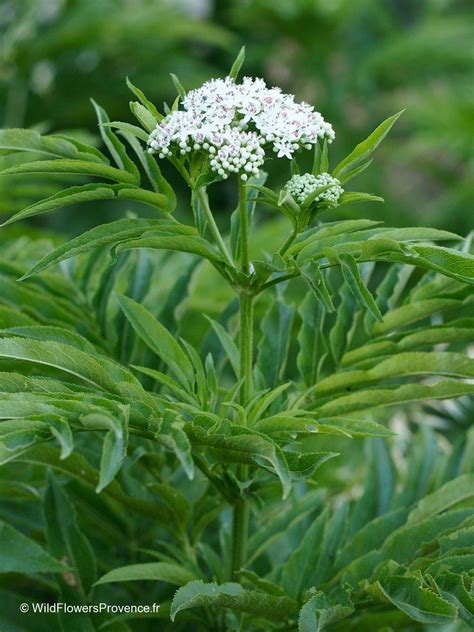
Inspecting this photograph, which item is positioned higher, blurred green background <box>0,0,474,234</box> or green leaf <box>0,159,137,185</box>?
blurred green background <box>0,0,474,234</box>

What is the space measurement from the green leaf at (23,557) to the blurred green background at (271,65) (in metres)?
1.46

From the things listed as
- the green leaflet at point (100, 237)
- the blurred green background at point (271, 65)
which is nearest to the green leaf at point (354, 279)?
the green leaflet at point (100, 237)

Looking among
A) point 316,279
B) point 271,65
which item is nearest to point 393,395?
point 316,279

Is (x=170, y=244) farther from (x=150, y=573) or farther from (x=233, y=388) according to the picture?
(x=150, y=573)

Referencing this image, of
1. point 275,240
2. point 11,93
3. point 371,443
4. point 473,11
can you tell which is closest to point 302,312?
point 371,443

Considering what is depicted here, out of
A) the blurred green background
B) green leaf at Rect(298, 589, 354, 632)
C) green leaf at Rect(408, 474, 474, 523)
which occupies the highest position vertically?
the blurred green background

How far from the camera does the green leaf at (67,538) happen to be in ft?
2.38

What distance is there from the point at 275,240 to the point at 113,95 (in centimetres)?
148

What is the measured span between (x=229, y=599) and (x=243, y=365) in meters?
0.15

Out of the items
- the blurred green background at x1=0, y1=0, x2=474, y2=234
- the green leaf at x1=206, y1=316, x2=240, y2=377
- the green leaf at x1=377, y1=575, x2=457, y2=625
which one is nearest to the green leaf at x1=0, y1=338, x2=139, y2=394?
the green leaf at x1=206, y1=316, x2=240, y2=377

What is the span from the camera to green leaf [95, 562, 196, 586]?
25.2 inches

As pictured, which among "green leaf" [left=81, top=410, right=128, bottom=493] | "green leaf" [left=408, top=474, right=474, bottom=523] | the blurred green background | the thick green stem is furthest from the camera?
the blurred green background

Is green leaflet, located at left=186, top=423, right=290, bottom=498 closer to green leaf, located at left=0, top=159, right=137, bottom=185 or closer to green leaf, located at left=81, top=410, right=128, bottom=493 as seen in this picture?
green leaf, located at left=81, top=410, right=128, bottom=493

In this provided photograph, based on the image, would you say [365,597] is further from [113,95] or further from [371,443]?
[113,95]
